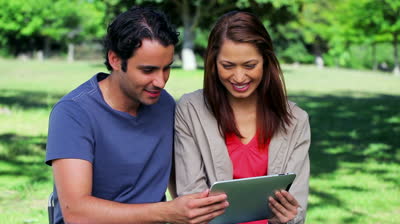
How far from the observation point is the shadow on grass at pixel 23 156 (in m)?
6.64

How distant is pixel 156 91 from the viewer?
109 inches

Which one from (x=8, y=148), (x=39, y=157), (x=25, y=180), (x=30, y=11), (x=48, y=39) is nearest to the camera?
(x=25, y=180)

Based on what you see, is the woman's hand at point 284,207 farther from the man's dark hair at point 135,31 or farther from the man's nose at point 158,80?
the man's dark hair at point 135,31

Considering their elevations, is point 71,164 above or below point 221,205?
above

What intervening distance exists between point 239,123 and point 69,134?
102cm

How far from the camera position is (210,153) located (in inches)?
120

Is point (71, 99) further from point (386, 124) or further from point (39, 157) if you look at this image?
point (386, 124)

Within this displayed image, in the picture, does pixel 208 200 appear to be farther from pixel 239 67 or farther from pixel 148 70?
pixel 239 67

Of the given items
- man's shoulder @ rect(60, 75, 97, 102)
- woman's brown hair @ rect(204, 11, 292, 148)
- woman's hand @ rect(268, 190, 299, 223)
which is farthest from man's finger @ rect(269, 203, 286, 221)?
man's shoulder @ rect(60, 75, 97, 102)

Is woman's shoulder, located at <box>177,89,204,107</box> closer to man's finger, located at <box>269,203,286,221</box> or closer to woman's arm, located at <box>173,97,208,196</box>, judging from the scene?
woman's arm, located at <box>173,97,208,196</box>

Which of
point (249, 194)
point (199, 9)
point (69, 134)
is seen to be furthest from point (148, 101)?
point (199, 9)

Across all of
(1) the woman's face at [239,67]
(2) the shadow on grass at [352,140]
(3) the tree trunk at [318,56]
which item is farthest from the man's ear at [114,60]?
(3) the tree trunk at [318,56]

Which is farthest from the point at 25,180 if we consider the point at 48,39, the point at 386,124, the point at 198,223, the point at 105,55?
the point at 48,39

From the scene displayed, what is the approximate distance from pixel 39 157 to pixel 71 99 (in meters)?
5.10
